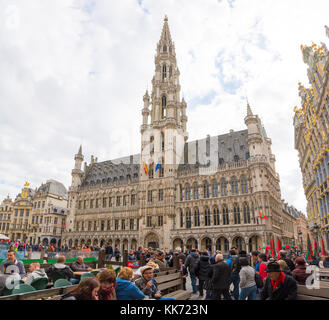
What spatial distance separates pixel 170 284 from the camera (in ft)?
25.4

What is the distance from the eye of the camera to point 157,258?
1078 cm

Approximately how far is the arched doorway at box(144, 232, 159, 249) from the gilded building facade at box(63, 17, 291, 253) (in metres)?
0.17

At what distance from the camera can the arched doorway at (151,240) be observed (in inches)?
1668

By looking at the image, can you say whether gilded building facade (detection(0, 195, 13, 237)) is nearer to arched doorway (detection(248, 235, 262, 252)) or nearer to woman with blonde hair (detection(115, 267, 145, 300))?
arched doorway (detection(248, 235, 262, 252))

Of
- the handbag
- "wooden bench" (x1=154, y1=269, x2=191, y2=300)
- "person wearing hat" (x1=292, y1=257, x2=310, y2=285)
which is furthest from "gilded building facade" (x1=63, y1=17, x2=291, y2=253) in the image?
"person wearing hat" (x1=292, y1=257, x2=310, y2=285)

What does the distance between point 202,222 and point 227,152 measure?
13.4 metres

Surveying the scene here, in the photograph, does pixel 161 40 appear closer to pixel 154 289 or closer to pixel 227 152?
pixel 227 152

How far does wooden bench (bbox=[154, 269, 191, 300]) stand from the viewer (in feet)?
23.8

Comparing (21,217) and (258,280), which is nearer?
(258,280)

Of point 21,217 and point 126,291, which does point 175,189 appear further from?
point 21,217

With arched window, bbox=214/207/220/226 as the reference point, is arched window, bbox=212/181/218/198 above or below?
above

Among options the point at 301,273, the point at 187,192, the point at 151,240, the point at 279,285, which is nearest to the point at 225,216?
the point at 187,192

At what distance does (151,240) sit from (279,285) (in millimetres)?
40395
